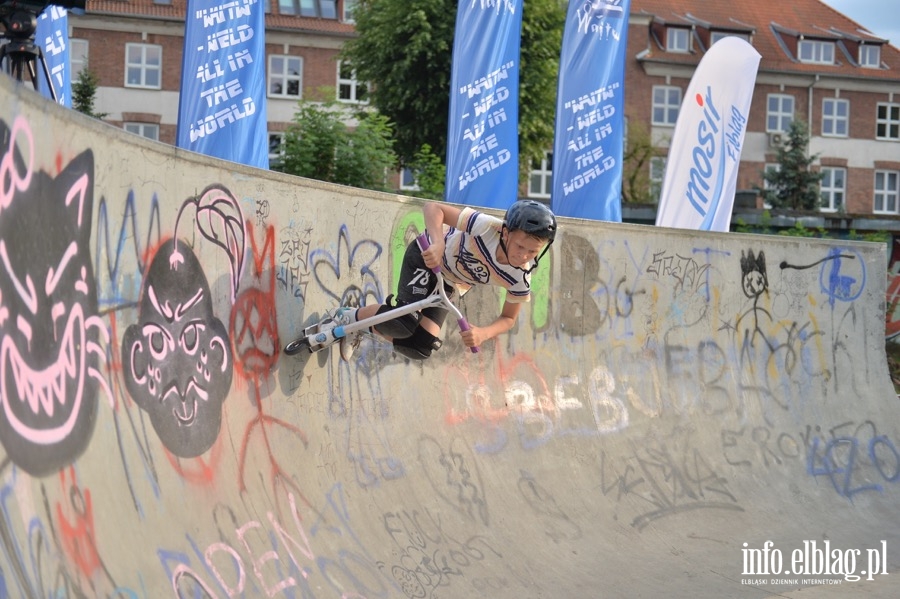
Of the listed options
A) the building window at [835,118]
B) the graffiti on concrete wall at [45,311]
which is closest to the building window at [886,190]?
the building window at [835,118]

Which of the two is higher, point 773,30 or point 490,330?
point 773,30

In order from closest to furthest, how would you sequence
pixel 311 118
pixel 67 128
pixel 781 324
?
pixel 67 128, pixel 781 324, pixel 311 118

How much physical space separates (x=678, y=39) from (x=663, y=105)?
11.3 ft

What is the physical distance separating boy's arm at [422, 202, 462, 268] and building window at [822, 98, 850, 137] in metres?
50.4

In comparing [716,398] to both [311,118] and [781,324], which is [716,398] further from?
[311,118]

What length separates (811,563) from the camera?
310 inches

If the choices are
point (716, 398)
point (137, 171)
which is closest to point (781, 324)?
point (716, 398)

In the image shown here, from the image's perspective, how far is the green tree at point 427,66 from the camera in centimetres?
2769

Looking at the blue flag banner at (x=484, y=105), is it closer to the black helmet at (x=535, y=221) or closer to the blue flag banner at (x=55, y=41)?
the blue flag banner at (x=55, y=41)

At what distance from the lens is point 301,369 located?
649 centimetres

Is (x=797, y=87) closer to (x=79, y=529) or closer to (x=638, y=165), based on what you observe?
(x=638, y=165)

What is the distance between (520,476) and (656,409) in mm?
1984

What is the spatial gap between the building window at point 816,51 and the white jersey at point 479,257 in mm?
51238

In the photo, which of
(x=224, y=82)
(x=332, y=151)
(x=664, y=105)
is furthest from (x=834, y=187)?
(x=224, y=82)
